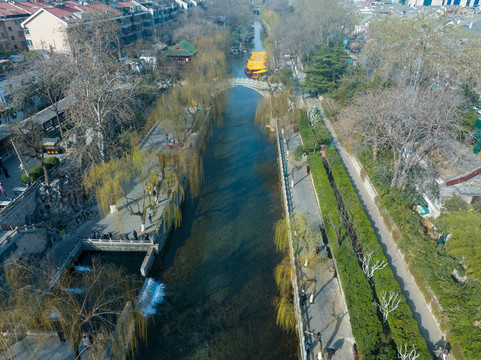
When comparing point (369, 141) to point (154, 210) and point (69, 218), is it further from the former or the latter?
point (69, 218)

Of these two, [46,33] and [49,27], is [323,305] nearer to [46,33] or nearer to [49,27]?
[49,27]

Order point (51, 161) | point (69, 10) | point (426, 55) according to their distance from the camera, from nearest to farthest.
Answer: point (51, 161), point (426, 55), point (69, 10)

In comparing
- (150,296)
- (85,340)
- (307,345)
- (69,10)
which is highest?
(69,10)

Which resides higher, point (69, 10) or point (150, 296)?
point (69, 10)

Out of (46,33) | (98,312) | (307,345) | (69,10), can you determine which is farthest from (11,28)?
(307,345)

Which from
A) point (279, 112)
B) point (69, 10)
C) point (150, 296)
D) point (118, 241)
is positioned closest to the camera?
point (150, 296)

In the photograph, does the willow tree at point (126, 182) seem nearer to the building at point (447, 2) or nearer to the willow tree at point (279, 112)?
the willow tree at point (279, 112)
